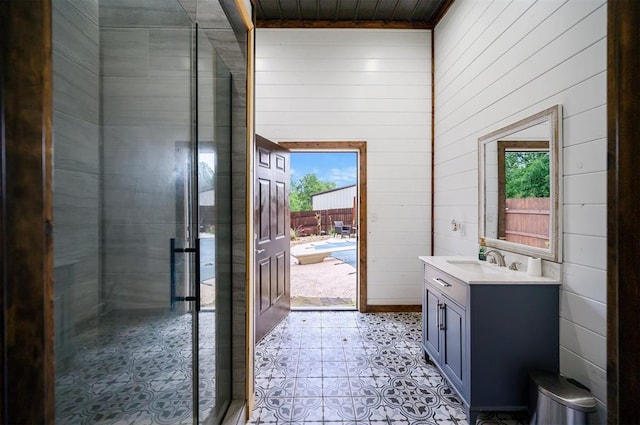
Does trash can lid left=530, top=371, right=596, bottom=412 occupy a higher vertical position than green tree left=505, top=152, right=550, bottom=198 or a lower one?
lower

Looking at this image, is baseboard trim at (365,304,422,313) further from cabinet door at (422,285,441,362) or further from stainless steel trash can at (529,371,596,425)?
stainless steel trash can at (529,371,596,425)

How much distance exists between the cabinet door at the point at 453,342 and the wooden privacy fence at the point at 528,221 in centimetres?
68

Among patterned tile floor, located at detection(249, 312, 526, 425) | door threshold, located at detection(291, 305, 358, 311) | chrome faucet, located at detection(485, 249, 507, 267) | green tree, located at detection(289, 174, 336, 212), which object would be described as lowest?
patterned tile floor, located at detection(249, 312, 526, 425)

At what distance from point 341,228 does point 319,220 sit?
2.49 feet

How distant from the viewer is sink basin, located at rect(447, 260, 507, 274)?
6.76 feet

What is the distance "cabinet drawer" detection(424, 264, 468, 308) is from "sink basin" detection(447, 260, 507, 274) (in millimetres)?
199

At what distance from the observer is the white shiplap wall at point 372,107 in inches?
140

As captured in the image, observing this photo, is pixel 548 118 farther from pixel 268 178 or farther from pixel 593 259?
pixel 268 178

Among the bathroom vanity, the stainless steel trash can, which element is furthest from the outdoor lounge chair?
the stainless steel trash can

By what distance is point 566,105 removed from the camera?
1642 millimetres

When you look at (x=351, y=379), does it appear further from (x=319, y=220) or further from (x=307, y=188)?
(x=307, y=188)

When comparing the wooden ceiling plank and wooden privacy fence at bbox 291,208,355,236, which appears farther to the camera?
wooden privacy fence at bbox 291,208,355,236

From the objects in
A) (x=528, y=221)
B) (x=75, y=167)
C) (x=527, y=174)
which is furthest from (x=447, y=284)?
(x=75, y=167)

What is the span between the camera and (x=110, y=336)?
1.00m
